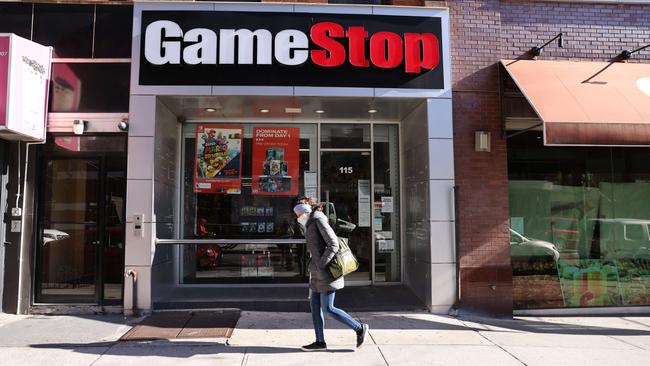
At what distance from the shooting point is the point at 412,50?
764 cm

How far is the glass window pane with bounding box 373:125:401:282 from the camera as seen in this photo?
30.1ft

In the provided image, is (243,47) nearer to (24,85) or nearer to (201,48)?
(201,48)

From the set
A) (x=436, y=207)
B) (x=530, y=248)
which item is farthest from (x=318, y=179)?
(x=530, y=248)

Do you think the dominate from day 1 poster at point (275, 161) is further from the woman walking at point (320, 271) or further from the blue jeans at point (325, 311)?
the blue jeans at point (325, 311)

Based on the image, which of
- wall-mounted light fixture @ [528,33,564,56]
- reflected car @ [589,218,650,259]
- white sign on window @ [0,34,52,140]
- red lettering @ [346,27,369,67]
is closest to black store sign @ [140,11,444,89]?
red lettering @ [346,27,369,67]

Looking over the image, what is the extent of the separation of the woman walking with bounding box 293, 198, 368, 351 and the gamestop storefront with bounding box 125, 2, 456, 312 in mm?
2234

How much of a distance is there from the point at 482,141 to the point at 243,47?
405cm

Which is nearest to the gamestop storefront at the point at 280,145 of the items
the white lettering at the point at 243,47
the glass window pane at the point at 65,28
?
the white lettering at the point at 243,47

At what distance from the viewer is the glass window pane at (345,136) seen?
928cm

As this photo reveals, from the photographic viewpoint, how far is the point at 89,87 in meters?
7.55

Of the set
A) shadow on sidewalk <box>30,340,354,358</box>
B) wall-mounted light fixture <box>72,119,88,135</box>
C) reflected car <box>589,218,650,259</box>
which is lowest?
shadow on sidewalk <box>30,340,354,358</box>

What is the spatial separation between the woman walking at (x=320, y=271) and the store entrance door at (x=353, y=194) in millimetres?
3370

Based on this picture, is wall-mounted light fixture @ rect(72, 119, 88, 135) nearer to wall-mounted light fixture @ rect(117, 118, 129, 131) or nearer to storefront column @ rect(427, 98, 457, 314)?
wall-mounted light fixture @ rect(117, 118, 129, 131)

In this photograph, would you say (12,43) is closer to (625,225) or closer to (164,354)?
(164,354)
